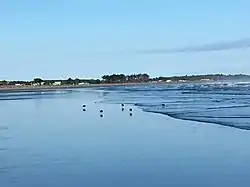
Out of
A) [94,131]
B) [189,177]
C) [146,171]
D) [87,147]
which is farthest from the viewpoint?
[94,131]

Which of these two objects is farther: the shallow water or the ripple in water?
the ripple in water

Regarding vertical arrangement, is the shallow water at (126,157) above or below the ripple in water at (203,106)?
above

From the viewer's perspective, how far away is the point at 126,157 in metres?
14.4

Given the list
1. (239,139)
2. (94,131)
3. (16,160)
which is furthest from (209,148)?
(94,131)

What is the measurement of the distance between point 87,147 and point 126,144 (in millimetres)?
1400

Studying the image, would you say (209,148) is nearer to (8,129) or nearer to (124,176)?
(124,176)

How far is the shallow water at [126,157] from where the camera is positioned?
11.5 meters

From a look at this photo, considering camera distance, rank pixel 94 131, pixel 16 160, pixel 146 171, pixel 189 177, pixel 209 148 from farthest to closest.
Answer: pixel 94 131 < pixel 209 148 < pixel 16 160 < pixel 146 171 < pixel 189 177

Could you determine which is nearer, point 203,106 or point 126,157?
point 126,157

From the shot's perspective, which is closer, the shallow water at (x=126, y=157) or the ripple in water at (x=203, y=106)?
the shallow water at (x=126, y=157)

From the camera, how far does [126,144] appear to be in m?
17.0

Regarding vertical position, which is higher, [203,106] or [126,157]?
[126,157]

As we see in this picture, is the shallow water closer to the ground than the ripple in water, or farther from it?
farther from it

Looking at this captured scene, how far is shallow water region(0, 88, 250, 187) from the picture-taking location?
1155cm
